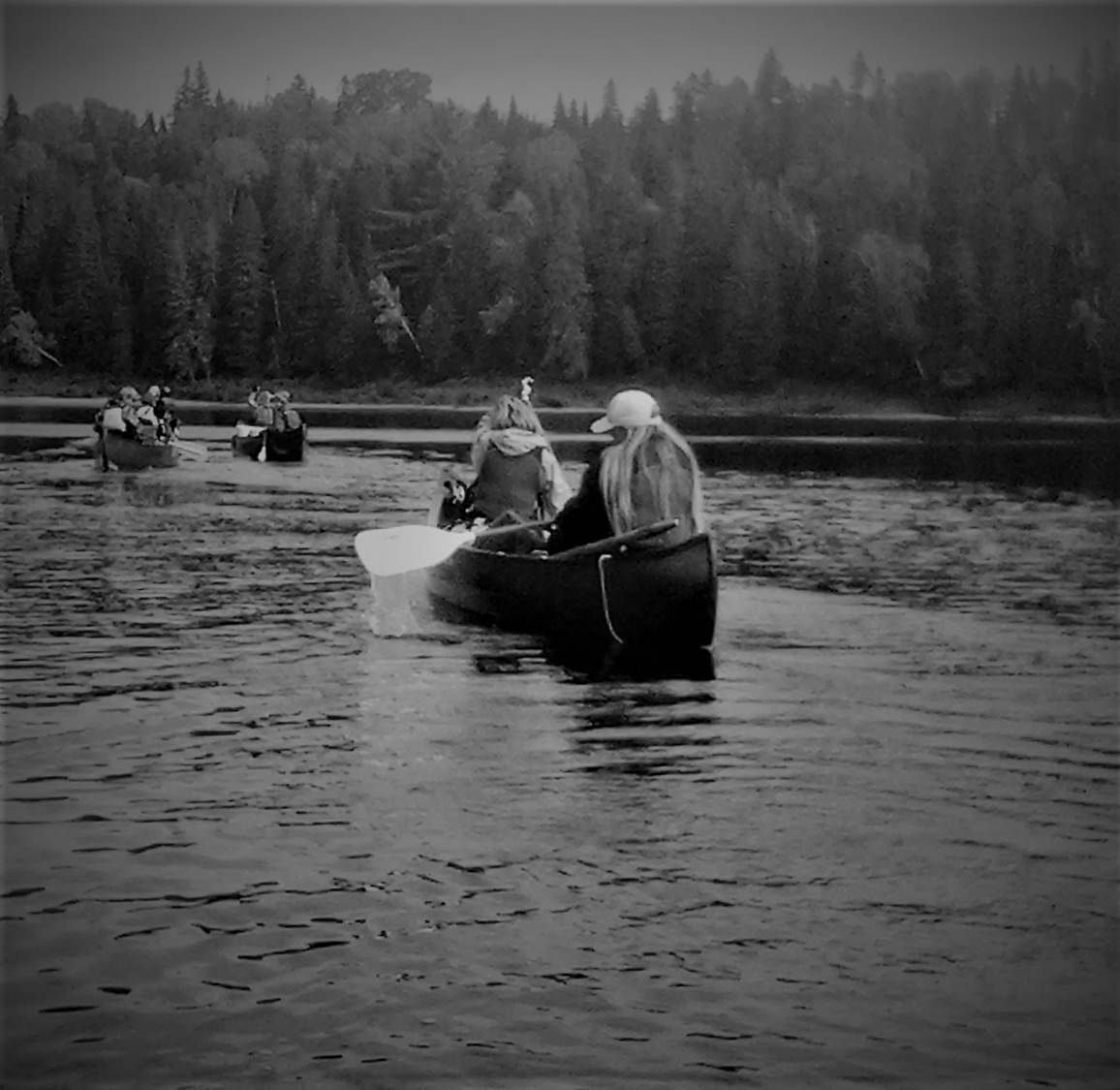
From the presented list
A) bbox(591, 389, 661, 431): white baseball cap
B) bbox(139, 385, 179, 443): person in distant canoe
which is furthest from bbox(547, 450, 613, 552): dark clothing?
bbox(139, 385, 179, 443): person in distant canoe

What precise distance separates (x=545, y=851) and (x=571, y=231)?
13.9 feet

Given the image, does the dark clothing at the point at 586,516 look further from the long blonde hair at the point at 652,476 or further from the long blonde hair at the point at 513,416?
the long blonde hair at the point at 513,416

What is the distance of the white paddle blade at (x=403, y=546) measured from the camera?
28.9 feet

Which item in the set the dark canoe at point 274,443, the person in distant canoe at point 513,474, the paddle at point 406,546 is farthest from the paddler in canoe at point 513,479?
the dark canoe at point 274,443

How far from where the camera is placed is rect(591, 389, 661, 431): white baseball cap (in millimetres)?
6723

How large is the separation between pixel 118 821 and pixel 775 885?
1801 mm

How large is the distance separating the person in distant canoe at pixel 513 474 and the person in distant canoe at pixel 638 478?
1.18 metres

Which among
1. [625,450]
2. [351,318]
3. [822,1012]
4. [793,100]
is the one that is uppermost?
[793,100]

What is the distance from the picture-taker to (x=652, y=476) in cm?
704

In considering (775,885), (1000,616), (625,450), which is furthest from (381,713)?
(1000,616)

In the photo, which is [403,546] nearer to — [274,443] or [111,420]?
[111,420]

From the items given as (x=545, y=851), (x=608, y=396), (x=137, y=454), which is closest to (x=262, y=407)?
(x=608, y=396)

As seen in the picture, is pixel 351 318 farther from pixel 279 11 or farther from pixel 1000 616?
pixel 1000 616

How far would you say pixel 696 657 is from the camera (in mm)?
7422
